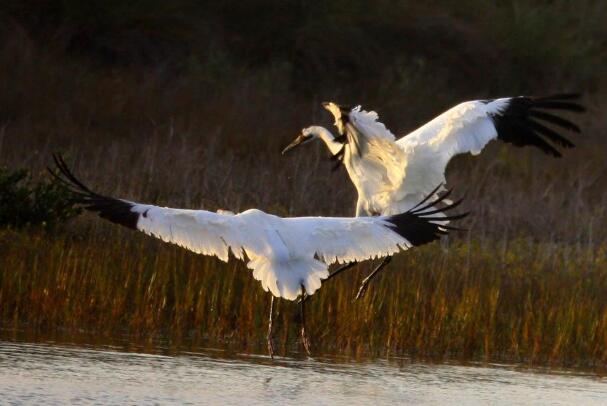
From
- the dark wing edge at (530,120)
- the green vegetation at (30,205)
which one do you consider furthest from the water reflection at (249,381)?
the green vegetation at (30,205)

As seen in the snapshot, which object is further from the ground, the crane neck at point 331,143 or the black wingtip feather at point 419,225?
the crane neck at point 331,143

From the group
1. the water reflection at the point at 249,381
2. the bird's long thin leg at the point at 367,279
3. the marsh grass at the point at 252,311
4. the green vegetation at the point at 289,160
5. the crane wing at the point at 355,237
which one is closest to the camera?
the water reflection at the point at 249,381

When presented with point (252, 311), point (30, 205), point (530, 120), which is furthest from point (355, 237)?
point (30, 205)

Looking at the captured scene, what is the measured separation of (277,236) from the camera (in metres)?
7.55

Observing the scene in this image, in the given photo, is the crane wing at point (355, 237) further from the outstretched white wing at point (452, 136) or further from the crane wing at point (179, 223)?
the outstretched white wing at point (452, 136)

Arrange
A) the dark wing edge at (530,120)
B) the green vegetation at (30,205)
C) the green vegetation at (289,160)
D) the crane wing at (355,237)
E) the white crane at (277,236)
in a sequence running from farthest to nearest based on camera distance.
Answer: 1. the green vegetation at (30,205)
2. the dark wing edge at (530,120)
3. the green vegetation at (289,160)
4. the crane wing at (355,237)
5. the white crane at (277,236)

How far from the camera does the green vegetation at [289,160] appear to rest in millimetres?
8539

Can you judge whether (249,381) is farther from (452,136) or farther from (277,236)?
(452,136)

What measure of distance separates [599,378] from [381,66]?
12637 mm

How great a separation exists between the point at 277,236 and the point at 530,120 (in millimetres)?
2538

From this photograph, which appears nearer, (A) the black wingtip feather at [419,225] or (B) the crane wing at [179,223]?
(B) the crane wing at [179,223]

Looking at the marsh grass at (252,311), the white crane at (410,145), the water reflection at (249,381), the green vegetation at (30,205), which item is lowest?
the water reflection at (249,381)

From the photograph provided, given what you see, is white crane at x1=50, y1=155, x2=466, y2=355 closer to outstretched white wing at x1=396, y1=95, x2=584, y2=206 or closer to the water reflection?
the water reflection

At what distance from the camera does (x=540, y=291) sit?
9.55 meters
